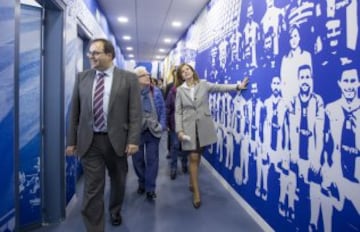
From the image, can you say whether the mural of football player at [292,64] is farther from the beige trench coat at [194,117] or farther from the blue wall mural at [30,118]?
the blue wall mural at [30,118]

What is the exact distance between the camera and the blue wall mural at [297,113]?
5.47 feet

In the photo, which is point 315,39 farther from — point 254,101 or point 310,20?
point 254,101

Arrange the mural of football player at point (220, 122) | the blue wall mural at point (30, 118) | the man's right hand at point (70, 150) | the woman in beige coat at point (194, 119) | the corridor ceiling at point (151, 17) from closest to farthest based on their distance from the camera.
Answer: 1. the man's right hand at point (70, 150)
2. the blue wall mural at point (30, 118)
3. the woman in beige coat at point (194, 119)
4. the mural of football player at point (220, 122)
5. the corridor ceiling at point (151, 17)

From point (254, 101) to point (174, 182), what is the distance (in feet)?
6.05

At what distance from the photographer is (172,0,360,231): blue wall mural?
167 cm

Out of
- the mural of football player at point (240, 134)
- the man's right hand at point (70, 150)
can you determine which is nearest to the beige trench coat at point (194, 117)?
the mural of football player at point (240, 134)

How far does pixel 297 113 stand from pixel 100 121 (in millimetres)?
1409

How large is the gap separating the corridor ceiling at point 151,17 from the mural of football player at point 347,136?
4.17 metres

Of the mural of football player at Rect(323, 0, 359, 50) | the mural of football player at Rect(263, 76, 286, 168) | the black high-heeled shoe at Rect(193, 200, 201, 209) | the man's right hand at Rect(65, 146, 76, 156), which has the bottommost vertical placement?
the black high-heeled shoe at Rect(193, 200, 201, 209)

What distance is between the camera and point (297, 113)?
2.18m

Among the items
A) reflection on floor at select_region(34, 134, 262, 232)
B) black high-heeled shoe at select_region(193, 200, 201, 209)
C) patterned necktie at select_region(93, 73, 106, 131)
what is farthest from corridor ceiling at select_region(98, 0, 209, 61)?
patterned necktie at select_region(93, 73, 106, 131)

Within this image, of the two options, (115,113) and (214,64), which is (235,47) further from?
(115,113)

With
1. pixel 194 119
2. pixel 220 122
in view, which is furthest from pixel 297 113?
pixel 220 122

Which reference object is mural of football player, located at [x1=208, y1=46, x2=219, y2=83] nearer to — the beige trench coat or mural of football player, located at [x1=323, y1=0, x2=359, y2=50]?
the beige trench coat
